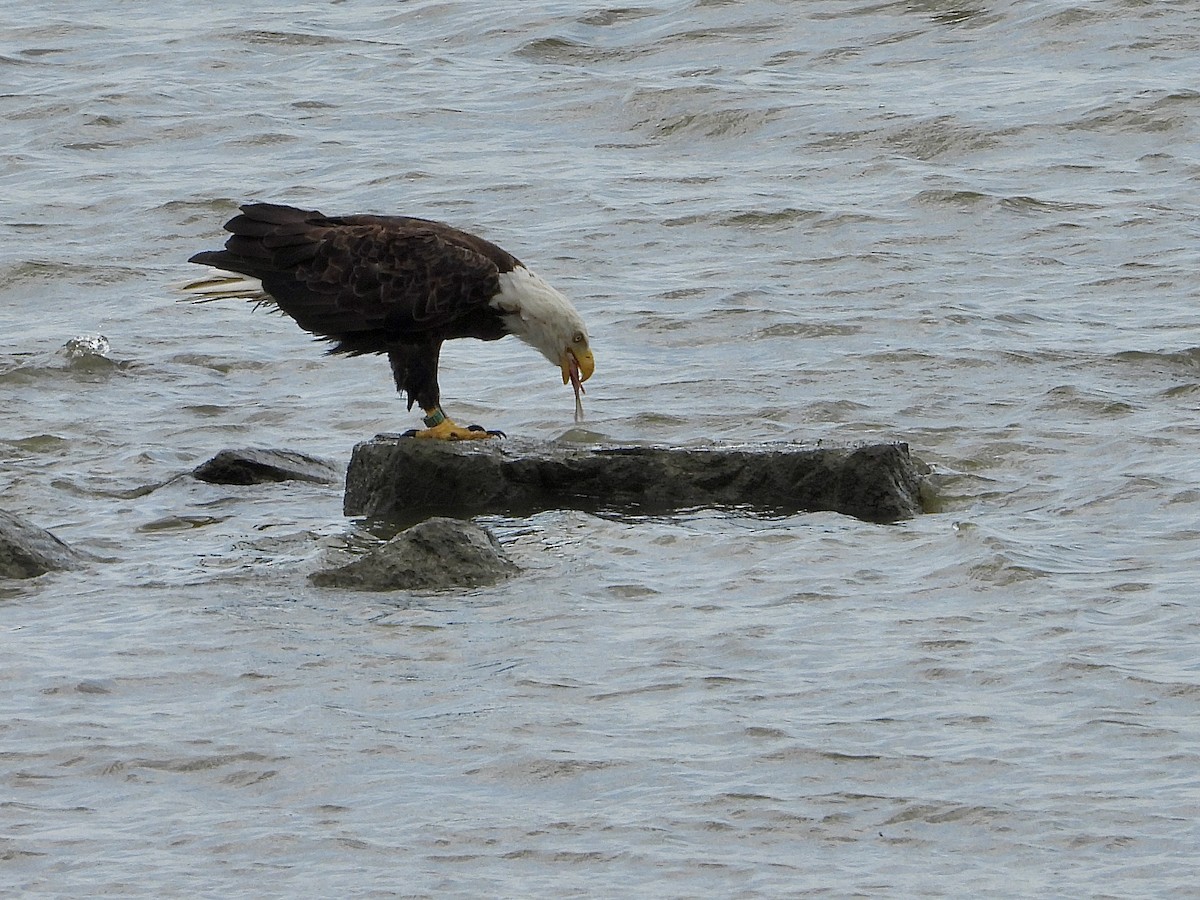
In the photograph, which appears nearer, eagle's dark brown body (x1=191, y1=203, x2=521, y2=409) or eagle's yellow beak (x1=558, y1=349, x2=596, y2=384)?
eagle's dark brown body (x1=191, y1=203, x2=521, y2=409)

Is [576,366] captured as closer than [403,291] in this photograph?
No

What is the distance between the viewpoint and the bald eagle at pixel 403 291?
28.0ft

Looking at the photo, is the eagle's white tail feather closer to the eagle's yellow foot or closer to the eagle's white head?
the eagle's yellow foot

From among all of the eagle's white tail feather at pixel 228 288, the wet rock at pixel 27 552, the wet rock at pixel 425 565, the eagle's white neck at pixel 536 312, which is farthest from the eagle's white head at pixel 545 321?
the wet rock at pixel 27 552

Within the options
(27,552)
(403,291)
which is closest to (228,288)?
(403,291)

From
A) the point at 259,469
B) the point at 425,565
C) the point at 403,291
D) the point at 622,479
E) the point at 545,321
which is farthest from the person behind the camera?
the point at 545,321

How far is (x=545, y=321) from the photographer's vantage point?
28.4ft

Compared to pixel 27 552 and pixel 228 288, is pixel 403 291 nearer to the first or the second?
pixel 228 288

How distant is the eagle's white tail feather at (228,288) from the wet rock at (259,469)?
2.07 ft

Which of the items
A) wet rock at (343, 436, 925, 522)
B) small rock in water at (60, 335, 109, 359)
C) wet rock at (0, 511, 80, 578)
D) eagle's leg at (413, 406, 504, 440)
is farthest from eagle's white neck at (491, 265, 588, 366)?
small rock in water at (60, 335, 109, 359)

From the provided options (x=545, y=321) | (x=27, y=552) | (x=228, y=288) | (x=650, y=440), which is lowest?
(x=650, y=440)

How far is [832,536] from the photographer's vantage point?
725cm

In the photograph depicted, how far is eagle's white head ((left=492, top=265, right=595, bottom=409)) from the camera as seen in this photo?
338 inches

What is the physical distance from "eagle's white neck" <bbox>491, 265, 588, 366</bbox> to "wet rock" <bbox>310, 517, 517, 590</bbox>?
6.38 ft
